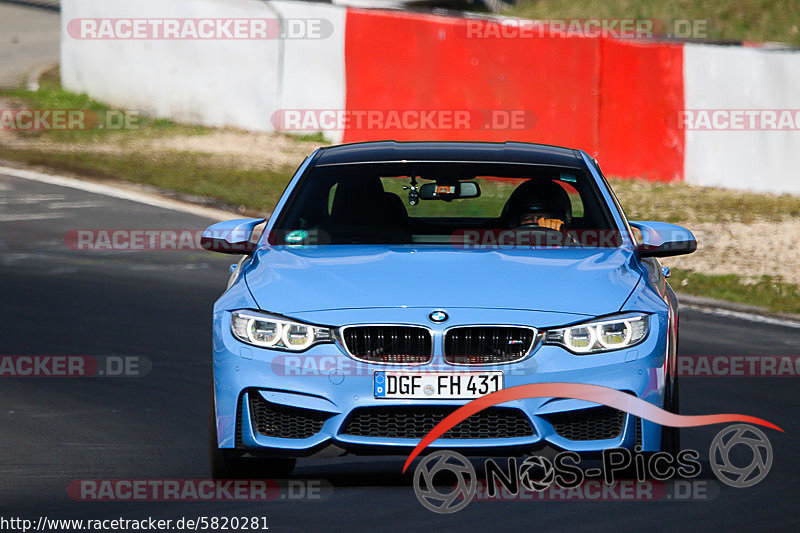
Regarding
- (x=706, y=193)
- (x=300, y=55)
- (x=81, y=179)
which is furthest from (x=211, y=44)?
(x=706, y=193)

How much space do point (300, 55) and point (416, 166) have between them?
1434cm

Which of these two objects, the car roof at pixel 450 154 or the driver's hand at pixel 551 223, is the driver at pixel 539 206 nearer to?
the driver's hand at pixel 551 223

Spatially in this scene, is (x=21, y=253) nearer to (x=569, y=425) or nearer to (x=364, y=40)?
(x=364, y=40)

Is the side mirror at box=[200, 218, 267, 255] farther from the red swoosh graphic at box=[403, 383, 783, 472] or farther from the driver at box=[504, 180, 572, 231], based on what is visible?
the red swoosh graphic at box=[403, 383, 783, 472]

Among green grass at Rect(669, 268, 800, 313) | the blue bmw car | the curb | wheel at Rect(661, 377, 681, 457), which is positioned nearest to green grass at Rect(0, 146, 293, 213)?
green grass at Rect(669, 268, 800, 313)

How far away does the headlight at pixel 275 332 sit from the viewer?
6344mm

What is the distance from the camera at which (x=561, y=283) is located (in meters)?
6.62

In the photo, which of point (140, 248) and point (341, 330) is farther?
point (140, 248)

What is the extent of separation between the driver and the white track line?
8493mm

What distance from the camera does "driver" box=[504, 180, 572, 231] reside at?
26.2 ft

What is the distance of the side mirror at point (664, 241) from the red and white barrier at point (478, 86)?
33.4 feet

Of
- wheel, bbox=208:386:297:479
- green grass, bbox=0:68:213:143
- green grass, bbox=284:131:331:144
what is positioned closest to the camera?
wheel, bbox=208:386:297:479

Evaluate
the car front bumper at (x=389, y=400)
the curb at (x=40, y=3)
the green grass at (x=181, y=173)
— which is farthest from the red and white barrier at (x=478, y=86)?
the curb at (x=40, y=3)

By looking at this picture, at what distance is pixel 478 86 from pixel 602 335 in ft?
A: 44.8
